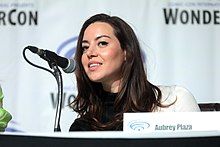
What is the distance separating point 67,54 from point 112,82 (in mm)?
1096

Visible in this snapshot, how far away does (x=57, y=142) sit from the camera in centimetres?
69

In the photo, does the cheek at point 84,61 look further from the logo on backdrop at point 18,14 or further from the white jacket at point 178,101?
the logo on backdrop at point 18,14

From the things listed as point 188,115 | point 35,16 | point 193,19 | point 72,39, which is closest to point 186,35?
point 193,19

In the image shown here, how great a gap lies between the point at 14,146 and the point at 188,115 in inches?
16.3

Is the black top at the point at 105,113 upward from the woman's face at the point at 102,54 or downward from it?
downward

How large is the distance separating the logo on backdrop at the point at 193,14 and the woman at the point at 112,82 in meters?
1.02

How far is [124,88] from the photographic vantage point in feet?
5.34

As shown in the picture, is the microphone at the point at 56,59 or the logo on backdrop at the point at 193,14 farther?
the logo on backdrop at the point at 193,14

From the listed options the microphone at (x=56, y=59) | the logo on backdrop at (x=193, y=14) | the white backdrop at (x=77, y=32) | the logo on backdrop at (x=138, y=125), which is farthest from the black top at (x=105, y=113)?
the logo on backdrop at (x=193, y=14)

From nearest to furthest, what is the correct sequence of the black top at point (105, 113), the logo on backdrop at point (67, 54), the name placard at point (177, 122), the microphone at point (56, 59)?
the name placard at point (177, 122) → the microphone at point (56, 59) → the black top at point (105, 113) → the logo on backdrop at point (67, 54)

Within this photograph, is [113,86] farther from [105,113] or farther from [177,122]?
[177,122]

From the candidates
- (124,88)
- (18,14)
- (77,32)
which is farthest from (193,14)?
(124,88)

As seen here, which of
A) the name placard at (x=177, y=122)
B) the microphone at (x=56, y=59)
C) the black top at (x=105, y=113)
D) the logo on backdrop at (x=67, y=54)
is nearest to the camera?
the name placard at (x=177, y=122)

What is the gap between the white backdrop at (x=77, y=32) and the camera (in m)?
2.63
